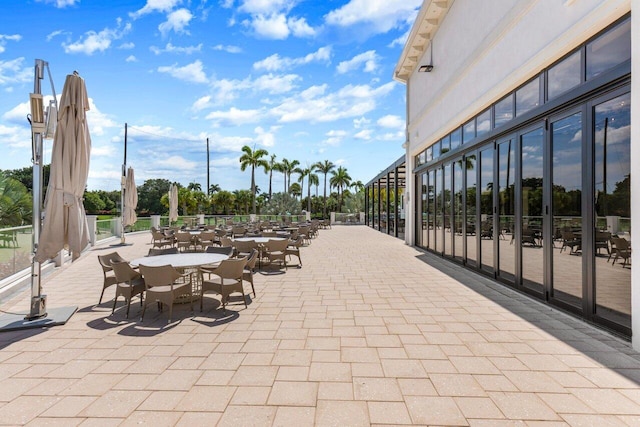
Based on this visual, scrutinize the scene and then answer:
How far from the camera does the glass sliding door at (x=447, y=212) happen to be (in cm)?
917

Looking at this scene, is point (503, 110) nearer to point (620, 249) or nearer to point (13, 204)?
point (620, 249)

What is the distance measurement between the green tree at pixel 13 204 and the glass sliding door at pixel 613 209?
1203cm

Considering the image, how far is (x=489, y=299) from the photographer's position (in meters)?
5.29

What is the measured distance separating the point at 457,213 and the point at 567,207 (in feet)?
13.1

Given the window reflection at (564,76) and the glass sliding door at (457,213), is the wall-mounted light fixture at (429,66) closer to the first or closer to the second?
the glass sliding door at (457,213)

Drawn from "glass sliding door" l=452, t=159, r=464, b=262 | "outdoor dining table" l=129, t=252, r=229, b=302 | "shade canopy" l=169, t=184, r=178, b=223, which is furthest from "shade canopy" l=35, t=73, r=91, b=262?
"shade canopy" l=169, t=184, r=178, b=223

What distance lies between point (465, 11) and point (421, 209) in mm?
6439

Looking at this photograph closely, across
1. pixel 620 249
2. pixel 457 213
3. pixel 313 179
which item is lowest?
pixel 620 249

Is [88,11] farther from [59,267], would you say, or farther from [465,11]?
[465,11]

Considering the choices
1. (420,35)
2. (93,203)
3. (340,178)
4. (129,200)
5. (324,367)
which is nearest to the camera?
(324,367)

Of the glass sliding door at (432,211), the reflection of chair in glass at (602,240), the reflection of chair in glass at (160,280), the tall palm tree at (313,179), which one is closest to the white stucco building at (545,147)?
the reflection of chair in glass at (602,240)

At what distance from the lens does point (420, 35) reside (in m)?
10.6

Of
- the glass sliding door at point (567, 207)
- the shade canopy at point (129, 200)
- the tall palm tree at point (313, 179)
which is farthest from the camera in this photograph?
the tall palm tree at point (313, 179)

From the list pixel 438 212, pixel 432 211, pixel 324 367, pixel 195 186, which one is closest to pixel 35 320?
pixel 324 367
